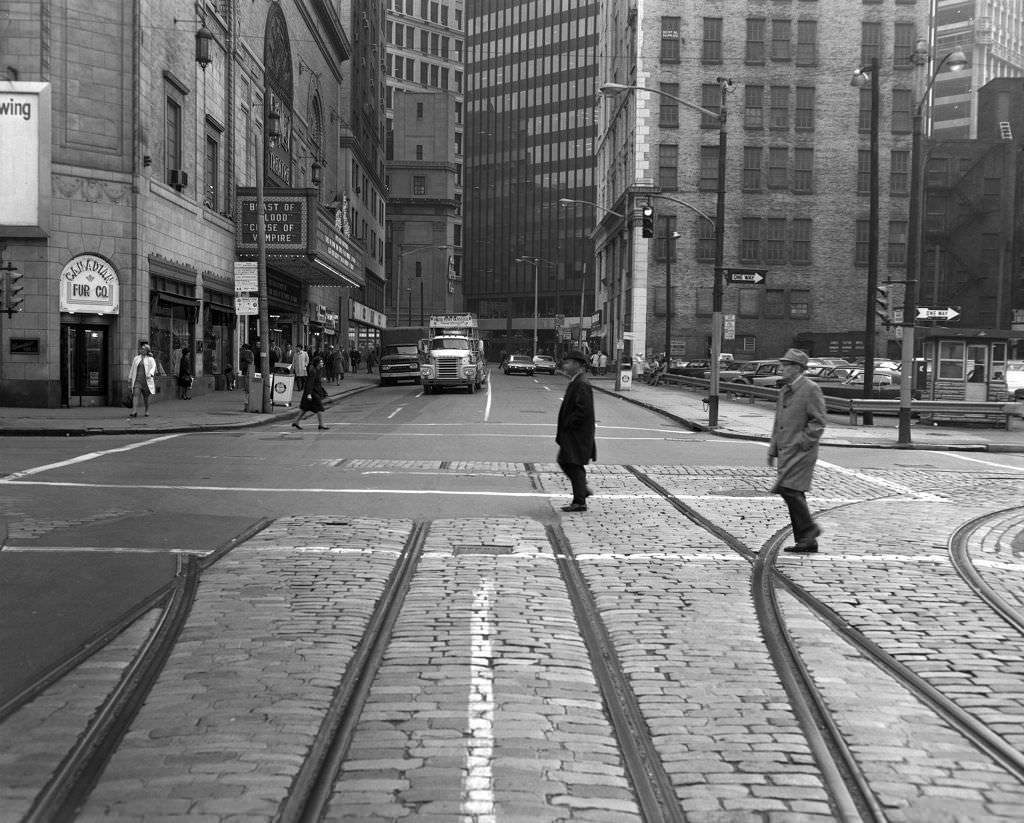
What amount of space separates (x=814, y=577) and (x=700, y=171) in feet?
200

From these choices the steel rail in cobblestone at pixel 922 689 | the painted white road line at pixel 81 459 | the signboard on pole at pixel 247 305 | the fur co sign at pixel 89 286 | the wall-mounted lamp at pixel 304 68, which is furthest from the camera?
the wall-mounted lamp at pixel 304 68

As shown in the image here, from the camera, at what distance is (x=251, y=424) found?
24.4 metres

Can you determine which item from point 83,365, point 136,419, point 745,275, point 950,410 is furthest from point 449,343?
point 950,410

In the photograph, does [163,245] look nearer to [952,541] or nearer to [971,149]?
[952,541]

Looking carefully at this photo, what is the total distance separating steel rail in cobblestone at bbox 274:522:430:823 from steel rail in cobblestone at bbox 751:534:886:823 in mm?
1930

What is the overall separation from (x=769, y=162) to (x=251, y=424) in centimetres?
5021

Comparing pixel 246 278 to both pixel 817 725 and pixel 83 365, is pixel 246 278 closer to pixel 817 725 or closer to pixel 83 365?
pixel 83 365

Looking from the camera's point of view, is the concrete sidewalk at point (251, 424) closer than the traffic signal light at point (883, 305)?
Yes

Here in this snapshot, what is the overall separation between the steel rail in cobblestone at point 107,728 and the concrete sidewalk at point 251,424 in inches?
638

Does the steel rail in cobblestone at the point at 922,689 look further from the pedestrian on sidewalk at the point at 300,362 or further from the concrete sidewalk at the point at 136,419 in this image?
the pedestrian on sidewalk at the point at 300,362

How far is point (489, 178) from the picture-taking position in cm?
13250

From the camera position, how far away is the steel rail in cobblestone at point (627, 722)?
4.02 metres

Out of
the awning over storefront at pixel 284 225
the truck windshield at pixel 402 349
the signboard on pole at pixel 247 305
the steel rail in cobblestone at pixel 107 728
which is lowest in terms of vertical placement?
the steel rail in cobblestone at pixel 107 728

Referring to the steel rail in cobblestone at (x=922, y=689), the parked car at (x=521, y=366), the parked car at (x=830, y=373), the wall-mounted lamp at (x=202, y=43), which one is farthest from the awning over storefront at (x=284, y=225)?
the steel rail in cobblestone at (x=922, y=689)
